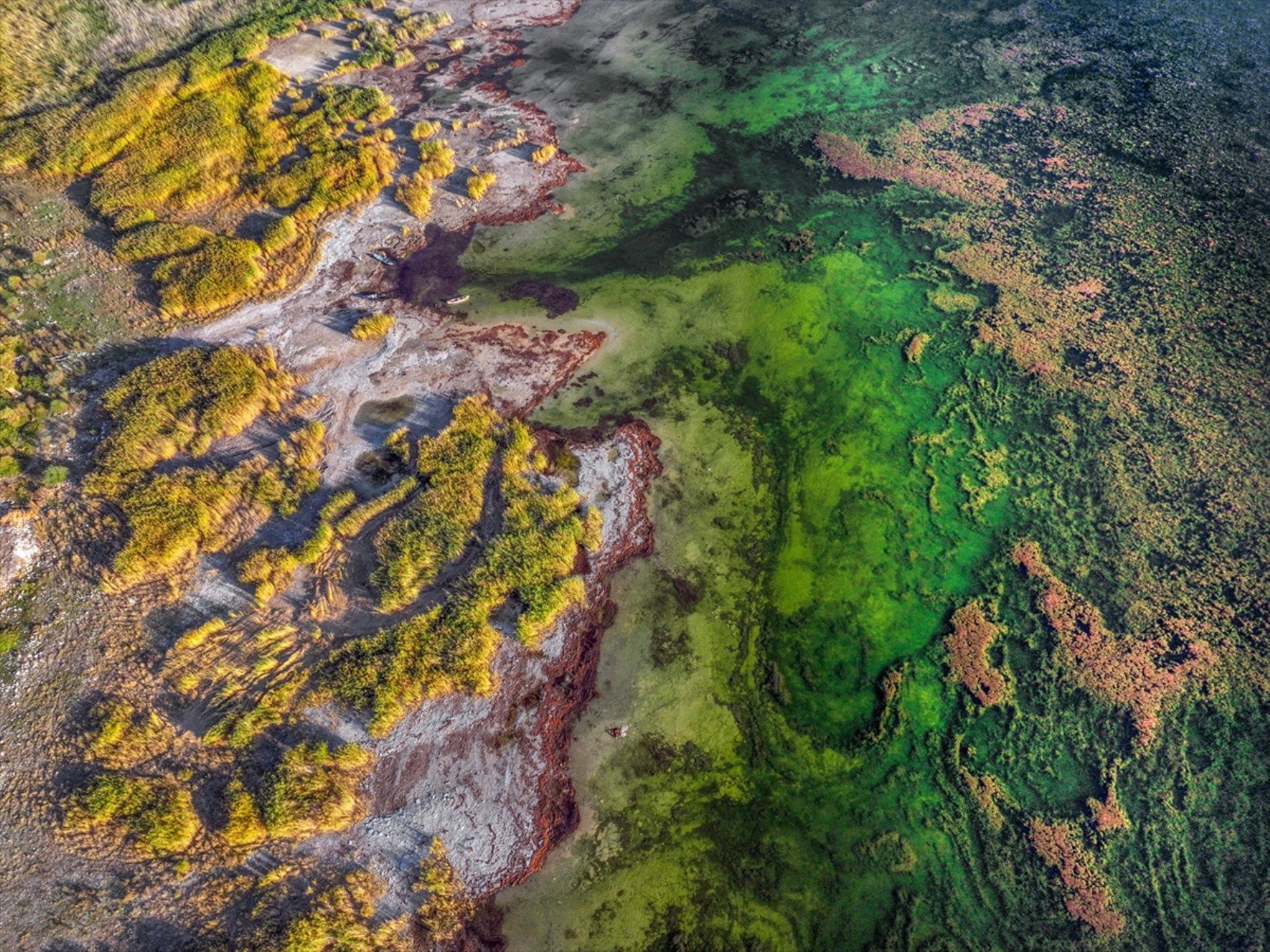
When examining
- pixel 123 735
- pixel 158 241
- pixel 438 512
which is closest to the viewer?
pixel 123 735

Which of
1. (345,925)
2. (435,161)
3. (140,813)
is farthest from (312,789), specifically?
(435,161)

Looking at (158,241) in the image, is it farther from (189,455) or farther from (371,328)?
(189,455)

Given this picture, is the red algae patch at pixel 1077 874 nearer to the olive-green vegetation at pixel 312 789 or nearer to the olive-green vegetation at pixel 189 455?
the olive-green vegetation at pixel 312 789

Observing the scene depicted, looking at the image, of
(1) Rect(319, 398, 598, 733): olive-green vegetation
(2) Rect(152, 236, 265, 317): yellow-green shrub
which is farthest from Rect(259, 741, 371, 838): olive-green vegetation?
(2) Rect(152, 236, 265, 317): yellow-green shrub

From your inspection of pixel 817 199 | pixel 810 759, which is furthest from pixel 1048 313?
pixel 810 759

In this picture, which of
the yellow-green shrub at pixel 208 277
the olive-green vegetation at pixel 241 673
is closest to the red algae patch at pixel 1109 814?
the olive-green vegetation at pixel 241 673
